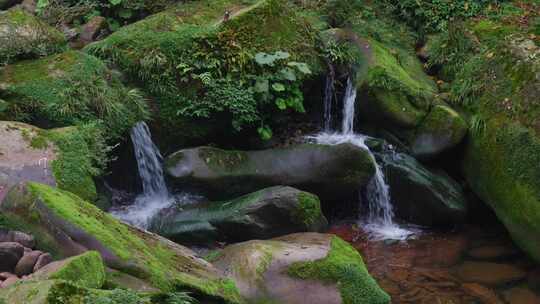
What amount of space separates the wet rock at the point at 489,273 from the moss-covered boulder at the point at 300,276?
1829 mm

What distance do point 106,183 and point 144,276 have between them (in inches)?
154

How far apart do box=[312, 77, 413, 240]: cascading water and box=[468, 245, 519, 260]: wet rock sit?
3.08 feet

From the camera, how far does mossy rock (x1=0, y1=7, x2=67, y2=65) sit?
8.67 m

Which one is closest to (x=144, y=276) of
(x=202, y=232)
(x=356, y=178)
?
(x=202, y=232)

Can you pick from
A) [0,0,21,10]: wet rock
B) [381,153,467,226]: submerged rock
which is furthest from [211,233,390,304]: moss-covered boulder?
[0,0,21,10]: wet rock

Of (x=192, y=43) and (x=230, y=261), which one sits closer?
(x=230, y=261)

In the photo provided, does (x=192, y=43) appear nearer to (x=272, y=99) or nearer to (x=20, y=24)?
(x=272, y=99)

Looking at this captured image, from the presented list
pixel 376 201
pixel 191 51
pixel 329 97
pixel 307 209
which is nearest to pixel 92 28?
pixel 191 51

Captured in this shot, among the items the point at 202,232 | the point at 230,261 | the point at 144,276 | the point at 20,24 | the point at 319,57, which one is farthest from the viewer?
the point at 319,57

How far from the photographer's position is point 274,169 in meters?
8.44

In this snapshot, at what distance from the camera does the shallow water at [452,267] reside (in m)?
7.09

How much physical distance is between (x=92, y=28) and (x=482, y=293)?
7.35m

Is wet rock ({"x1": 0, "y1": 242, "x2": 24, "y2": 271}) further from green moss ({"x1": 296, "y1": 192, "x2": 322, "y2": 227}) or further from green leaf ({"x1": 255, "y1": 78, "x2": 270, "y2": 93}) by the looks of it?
green leaf ({"x1": 255, "y1": 78, "x2": 270, "y2": 93})

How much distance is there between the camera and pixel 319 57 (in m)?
9.93
